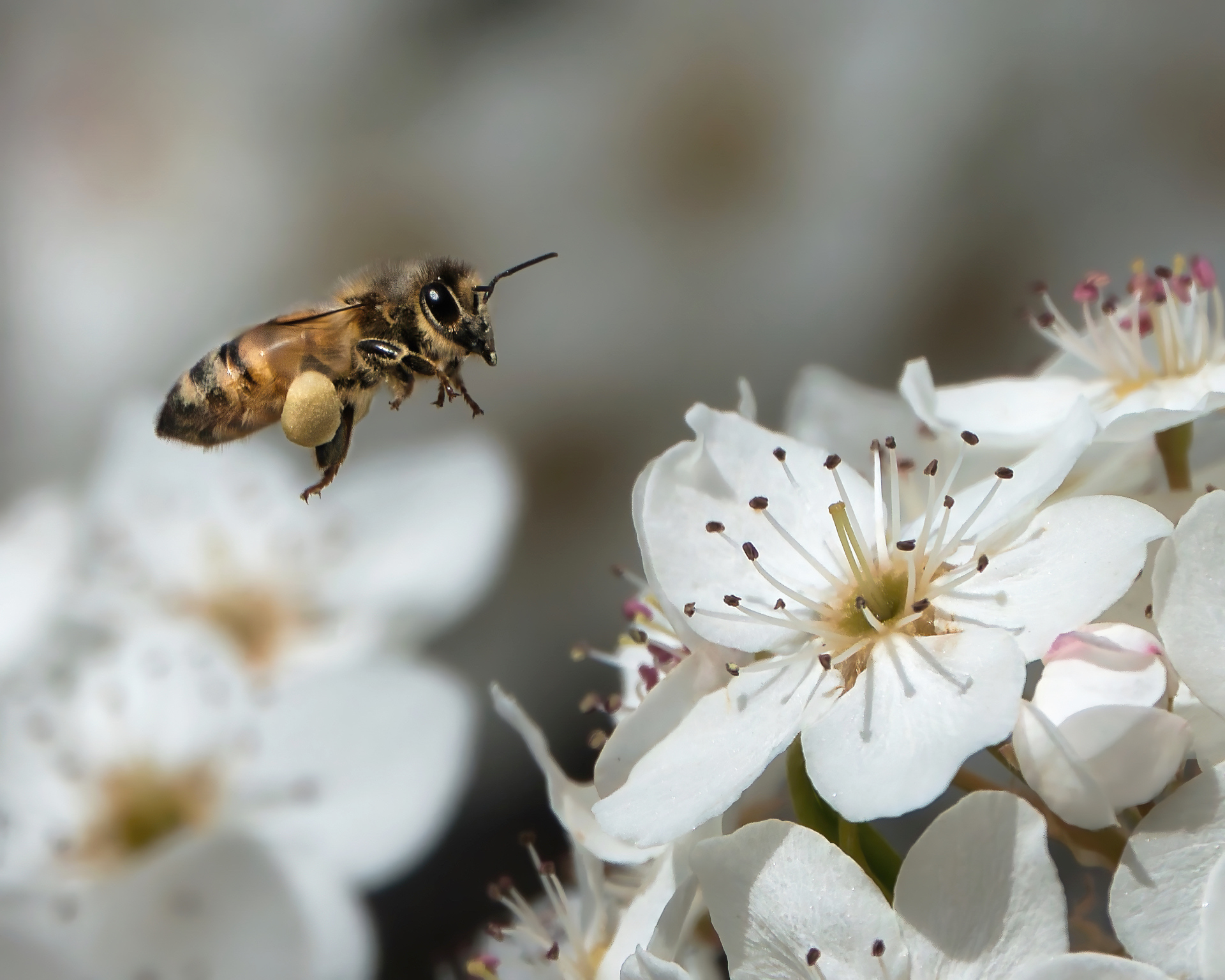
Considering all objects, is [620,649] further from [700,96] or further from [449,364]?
[700,96]

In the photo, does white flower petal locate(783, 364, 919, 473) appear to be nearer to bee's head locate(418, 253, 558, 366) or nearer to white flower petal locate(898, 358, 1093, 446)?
white flower petal locate(898, 358, 1093, 446)

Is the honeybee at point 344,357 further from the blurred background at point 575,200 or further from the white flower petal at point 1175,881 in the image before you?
the blurred background at point 575,200

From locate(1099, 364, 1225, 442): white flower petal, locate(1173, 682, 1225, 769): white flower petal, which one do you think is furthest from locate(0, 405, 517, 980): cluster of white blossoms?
locate(1173, 682, 1225, 769): white flower petal

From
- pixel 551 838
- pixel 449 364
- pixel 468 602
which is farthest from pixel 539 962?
pixel 551 838

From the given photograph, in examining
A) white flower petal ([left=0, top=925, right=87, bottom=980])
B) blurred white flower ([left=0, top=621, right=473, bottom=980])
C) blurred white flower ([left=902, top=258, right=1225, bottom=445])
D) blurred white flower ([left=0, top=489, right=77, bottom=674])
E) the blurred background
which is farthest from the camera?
the blurred background

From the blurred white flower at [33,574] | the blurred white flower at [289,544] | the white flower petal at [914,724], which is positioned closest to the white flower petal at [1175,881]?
the white flower petal at [914,724]

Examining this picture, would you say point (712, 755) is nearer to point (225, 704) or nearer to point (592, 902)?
point (592, 902)
